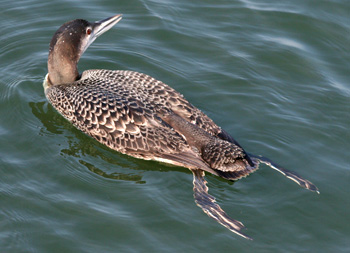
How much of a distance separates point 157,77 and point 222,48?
4.15ft

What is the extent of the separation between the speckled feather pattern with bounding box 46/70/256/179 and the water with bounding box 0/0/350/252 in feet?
0.70

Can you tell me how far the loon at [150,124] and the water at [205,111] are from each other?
151 mm

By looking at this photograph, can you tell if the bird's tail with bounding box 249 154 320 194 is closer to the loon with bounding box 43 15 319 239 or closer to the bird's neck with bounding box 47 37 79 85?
the loon with bounding box 43 15 319 239

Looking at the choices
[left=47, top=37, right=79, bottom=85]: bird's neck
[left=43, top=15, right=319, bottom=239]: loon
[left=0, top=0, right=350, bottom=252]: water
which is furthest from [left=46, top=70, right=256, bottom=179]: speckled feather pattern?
[left=47, top=37, right=79, bottom=85]: bird's neck

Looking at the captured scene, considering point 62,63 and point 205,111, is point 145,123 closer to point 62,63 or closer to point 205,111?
point 205,111

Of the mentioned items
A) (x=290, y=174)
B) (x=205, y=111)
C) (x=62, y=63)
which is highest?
(x=62, y=63)

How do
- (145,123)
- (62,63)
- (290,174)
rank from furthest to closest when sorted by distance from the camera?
(62,63) → (145,123) → (290,174)

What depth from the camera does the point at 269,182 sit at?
21.8ft

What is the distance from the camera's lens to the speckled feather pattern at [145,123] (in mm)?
6559

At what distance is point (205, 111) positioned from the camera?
781 cm

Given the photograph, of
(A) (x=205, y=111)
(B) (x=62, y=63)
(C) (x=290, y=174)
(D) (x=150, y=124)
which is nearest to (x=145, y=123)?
(D) (x=150, y=124)

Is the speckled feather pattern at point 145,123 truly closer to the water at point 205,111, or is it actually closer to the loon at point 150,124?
the loon at point 150,124

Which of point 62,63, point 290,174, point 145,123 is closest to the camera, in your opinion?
point 290,174

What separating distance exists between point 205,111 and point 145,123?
1.26 meters
